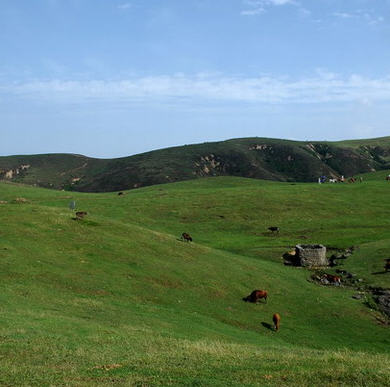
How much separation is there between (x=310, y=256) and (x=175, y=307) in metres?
27.0

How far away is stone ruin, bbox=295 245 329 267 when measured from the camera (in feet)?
183

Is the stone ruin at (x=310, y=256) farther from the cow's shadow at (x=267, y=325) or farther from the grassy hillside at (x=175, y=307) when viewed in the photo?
the cow's shadow at (x=267, y=325)

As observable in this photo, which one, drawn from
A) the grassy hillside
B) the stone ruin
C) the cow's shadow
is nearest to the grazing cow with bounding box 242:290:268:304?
the grassy hillside

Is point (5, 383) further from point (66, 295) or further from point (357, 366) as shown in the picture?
point (66, 295)

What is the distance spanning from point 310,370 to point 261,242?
50.9 meters

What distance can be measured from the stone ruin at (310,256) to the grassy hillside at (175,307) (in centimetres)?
275

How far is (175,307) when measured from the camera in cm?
3338

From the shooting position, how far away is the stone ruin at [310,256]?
55719mm

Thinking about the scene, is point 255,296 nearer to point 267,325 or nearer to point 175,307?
point 267,325

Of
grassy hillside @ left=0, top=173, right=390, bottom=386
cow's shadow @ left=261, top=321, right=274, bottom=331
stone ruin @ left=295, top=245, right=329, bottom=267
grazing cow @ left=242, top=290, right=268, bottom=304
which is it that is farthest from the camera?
stone ruin @ left=295, top=245, right=329, bottom=267

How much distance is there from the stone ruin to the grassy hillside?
2.75 meters

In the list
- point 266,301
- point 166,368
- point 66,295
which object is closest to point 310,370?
point 166,368

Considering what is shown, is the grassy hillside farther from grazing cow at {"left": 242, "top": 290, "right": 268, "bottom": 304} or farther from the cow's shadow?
grazing cow at {"left": 242, "top": 290, "right": 268, "bottom": 304}

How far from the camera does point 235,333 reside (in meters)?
29.7
